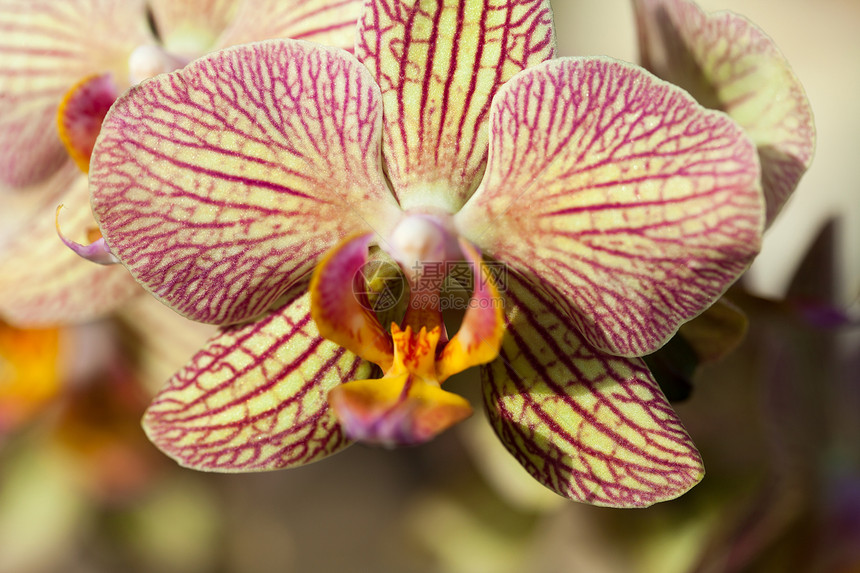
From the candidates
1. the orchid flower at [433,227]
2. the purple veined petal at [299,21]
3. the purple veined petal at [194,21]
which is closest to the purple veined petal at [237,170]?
the orchid flower at [433,227]

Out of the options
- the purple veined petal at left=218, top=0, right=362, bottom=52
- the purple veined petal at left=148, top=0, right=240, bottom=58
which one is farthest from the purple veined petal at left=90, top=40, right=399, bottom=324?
the purple veined petal at left=148, top=0, right=240, bottom=58

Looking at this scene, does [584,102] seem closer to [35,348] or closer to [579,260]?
[579,260]

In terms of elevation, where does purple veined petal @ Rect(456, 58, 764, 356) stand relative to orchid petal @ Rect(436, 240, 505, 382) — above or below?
above

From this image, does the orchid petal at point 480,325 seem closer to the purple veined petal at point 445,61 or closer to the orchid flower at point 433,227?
the orchid flower at point 433,227

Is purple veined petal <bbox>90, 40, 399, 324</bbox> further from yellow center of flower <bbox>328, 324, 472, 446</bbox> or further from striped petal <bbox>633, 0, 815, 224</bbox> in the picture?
striped petal <bbox>633, 0, 815, 224</bbox>

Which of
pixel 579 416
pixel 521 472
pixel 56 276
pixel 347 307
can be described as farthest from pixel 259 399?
pixel 521 472

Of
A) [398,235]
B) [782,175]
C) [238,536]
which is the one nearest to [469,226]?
[398,235]
